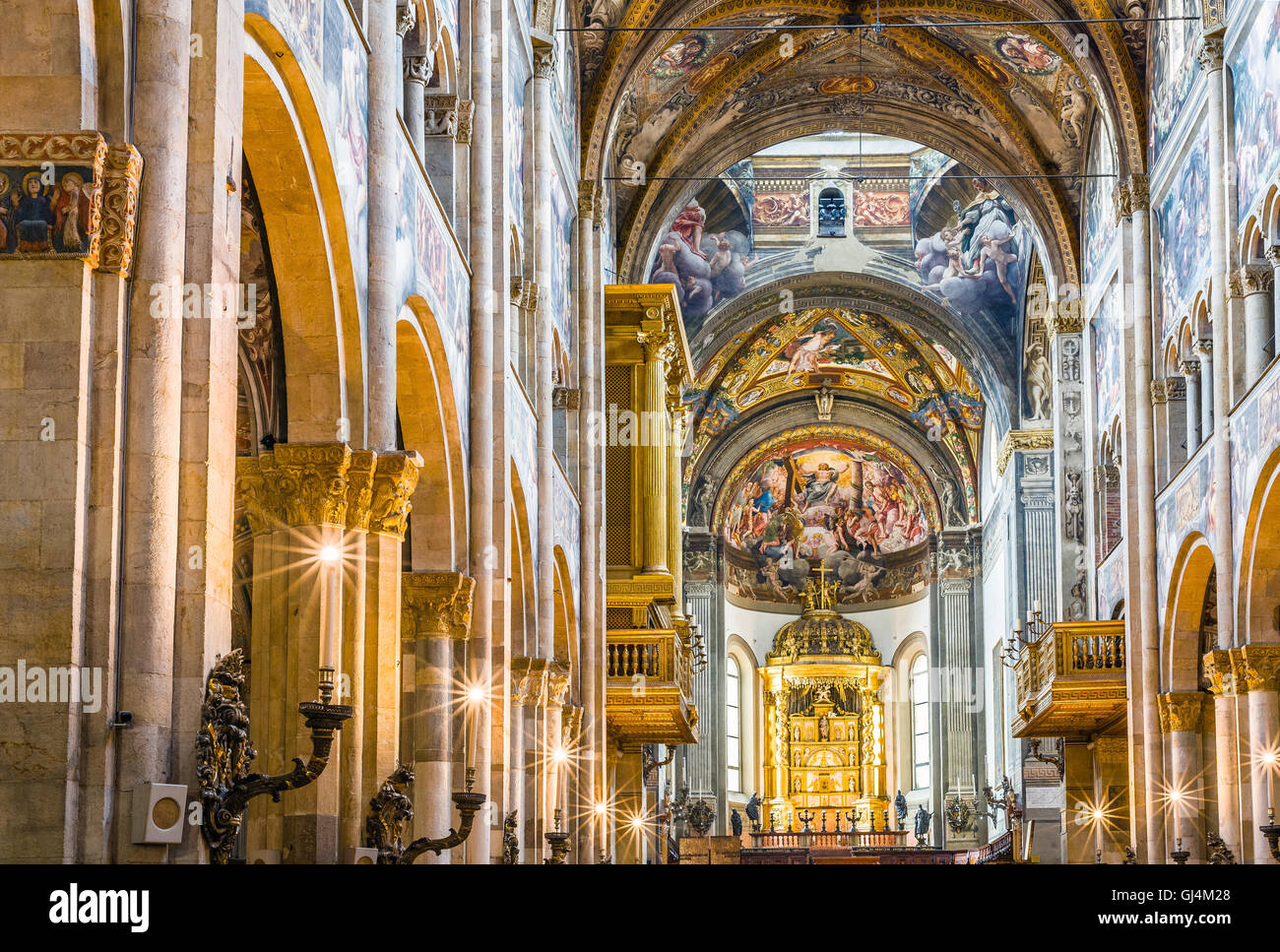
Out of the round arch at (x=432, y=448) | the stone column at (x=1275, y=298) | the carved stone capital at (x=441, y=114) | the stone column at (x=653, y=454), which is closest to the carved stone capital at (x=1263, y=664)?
the stone column at (x=1275, y=298)

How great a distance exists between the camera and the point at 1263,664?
2152 cm

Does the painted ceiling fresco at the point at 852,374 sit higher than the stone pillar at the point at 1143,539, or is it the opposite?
the painted ceiling fresco at the point at 852,374

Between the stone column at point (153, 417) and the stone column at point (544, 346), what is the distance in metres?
14.0

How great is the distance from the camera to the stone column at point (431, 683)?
1554 cm

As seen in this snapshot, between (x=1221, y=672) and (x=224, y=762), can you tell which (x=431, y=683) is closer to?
(x=224, y=762)

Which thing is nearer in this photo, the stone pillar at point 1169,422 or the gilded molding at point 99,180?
the gilded molding at point 99,180

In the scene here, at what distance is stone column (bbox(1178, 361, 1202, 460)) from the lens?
25.7 m

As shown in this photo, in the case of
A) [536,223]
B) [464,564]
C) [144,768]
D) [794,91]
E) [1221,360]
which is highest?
[794,91]

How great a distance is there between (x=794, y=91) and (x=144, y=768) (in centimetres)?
3005

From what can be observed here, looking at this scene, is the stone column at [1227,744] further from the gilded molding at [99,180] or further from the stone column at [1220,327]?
the gilded molding at [99,180]

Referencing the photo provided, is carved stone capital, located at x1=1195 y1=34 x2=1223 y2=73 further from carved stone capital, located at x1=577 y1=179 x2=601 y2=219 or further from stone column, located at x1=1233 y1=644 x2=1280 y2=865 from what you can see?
carved stone capital, located at x1=577 y1=179 x2=601 y2=219
